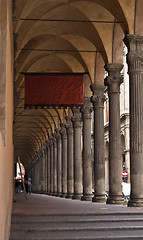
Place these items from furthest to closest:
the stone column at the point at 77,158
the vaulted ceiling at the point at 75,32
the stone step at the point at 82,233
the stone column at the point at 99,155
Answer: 1. the stone column at the point at 77,158
2. the stone column at the point at 99,155
3. the vaulted ceiling at the point at 75,32
4. the stone step at the point at 82,233

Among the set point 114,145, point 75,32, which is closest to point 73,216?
point 114,145

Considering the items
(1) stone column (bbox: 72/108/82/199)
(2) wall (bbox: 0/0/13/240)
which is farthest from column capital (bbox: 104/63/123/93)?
(2) wall (bbox: 0/0/13/240)

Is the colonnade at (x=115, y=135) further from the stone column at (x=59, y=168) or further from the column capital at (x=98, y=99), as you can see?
the stone column at (x=59, y=168)

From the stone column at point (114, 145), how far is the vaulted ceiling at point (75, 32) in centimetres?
152

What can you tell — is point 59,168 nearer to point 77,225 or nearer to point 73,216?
point 73,216

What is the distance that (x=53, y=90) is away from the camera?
76.8ft

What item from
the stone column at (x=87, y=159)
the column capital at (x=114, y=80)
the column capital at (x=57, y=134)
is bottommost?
the stone column at (x=87, y=159)

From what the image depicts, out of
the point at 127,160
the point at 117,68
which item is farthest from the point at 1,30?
the point at 127,160

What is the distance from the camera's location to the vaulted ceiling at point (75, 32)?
59.5ft

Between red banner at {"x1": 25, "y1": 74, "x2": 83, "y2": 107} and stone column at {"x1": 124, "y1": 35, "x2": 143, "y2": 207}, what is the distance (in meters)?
6.57

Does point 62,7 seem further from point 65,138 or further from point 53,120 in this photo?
point 53,120

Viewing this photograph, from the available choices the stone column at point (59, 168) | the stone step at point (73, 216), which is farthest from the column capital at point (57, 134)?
the stone step at point (73, 216)

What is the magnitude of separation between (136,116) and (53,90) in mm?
7886

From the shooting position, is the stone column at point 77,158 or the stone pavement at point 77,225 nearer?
the stone pavement at point 77,225
